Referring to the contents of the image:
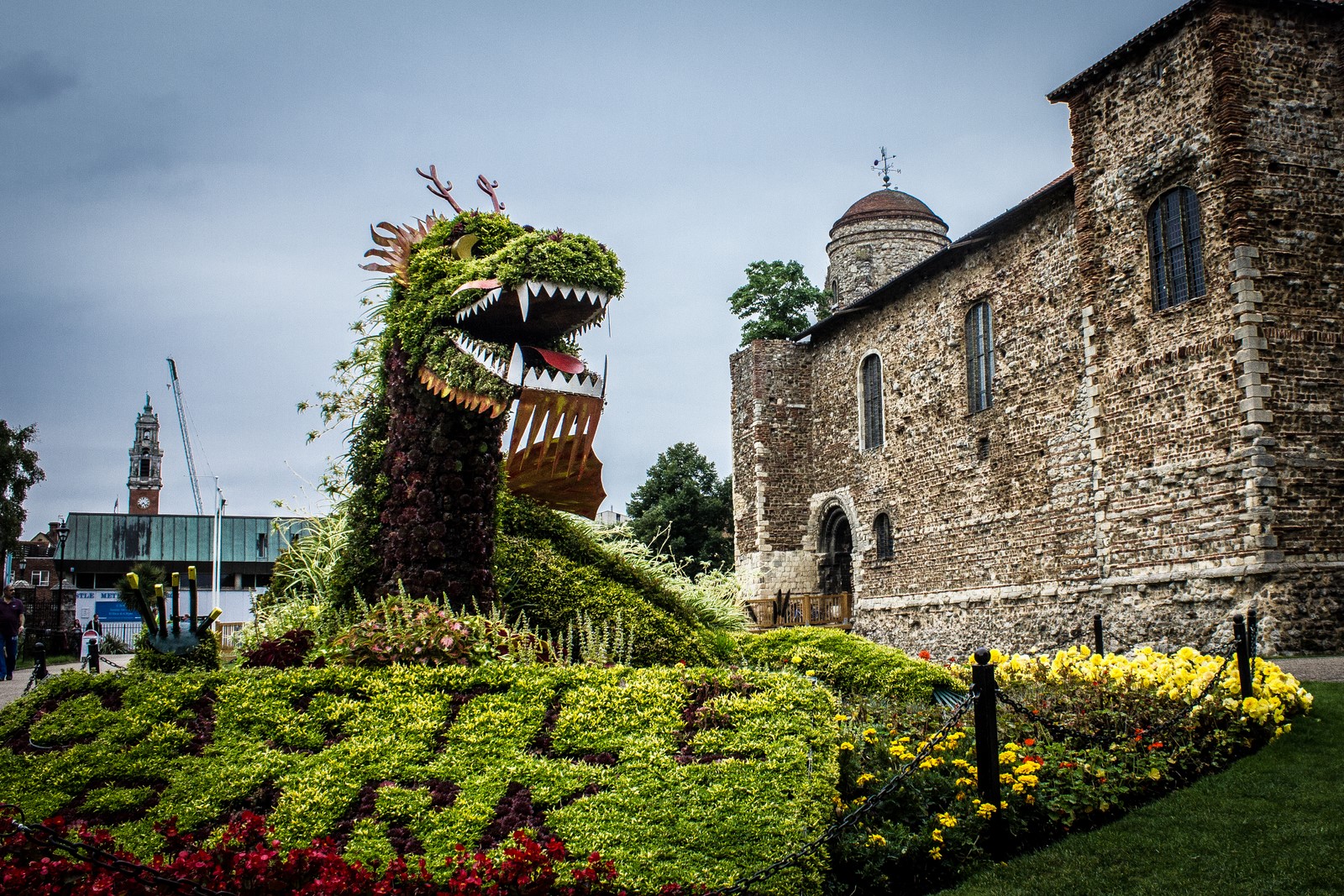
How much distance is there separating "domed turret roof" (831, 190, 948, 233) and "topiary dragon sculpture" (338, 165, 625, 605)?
96.0 ft

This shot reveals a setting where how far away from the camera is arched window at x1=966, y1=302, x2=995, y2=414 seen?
70.3 ft

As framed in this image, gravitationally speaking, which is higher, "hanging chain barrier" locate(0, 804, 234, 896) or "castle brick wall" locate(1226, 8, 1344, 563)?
"castle brick wall" locate(1226, 8, 1344, 563)

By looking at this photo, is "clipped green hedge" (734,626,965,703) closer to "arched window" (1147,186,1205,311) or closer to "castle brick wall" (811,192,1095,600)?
"arched window" (1147,186,1205,311)

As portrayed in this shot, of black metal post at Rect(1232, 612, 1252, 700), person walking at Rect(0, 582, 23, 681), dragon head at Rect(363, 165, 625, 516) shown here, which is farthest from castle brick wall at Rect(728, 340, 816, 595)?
dragon head at Rect(363, 165, 625, 516)

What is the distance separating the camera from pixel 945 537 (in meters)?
22.7

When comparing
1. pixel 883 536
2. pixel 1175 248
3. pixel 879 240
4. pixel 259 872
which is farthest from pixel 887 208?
pixel 259 872

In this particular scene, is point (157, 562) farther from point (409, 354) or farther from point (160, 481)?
point (409, 354)

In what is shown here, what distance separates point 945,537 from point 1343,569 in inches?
375

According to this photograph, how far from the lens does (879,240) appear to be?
3347 centimetres

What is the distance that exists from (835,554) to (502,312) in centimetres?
2436

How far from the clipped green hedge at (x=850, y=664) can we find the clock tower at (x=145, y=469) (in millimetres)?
82274

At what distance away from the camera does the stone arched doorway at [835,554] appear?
28.9 metres

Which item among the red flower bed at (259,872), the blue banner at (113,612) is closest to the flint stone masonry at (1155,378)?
the red flower bed at (259,872)

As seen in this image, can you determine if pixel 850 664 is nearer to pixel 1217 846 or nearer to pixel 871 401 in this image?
pixel 1217 846
